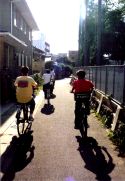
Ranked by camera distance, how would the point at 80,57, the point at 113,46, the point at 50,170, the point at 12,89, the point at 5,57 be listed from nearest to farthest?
the point at 50,170 < the point at 12,89 < the point at 5,57 < the point at 80,57 < the point at 113,46

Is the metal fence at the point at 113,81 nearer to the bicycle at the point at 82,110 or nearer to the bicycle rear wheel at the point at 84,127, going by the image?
the bicycle at the point at 82,110

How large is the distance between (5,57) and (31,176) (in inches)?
709

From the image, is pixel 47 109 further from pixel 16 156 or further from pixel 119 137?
pixel 16 156

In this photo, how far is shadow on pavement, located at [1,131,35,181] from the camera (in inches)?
306

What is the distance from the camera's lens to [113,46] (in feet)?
195

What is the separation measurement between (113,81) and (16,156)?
613 centimetres

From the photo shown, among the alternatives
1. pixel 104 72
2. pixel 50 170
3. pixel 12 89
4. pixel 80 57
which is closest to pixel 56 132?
pixel 50 170

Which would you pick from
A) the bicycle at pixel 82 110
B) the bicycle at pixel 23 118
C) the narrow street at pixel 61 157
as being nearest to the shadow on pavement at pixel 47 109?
the narrow street at pixel 61 157

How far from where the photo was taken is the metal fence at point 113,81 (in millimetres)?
12430

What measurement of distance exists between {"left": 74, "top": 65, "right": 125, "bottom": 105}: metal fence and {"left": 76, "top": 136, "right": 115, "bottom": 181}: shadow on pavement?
2.37 m

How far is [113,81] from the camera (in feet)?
46.8

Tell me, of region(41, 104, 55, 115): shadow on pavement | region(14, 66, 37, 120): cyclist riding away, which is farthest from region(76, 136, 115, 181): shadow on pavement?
region(41, 104, 55, 115): shadow on pavement

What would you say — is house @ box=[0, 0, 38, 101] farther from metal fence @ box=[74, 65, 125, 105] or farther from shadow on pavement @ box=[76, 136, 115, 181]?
shadow on pavement @ box=[76, 136, 115, 181]

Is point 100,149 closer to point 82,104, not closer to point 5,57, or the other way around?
point 82,104
